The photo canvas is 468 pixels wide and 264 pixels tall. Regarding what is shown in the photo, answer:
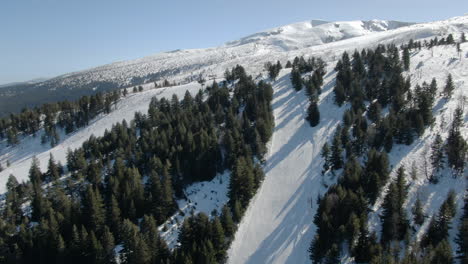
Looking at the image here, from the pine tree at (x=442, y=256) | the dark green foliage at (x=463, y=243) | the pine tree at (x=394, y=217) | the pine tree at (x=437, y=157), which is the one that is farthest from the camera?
the pine tree at (x=437, y=157)

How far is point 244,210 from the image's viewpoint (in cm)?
6844

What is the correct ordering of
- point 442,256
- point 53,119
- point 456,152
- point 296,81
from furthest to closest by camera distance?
point 53,119 < point 296,81 < point 456,152 < point 442,256

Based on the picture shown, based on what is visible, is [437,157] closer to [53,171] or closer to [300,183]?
[300,183]

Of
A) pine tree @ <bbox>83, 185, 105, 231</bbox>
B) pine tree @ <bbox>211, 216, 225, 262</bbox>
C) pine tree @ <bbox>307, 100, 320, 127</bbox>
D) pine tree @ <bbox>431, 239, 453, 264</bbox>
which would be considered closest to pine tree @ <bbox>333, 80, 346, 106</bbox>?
pine tree @ <bbox>307, 100, 320, 127</bbox>

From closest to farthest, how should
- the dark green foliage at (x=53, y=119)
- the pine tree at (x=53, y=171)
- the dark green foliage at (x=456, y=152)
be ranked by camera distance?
the dark green foliage at (x=456, y=152) < the pine tree at (x=53, y=171) < the dark green foliage at (x=53, y=119)

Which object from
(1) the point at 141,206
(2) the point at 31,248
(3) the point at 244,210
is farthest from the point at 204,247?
(2) the point at 31,248

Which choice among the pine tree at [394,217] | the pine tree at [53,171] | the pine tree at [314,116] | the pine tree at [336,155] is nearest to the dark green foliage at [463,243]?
the pine tree at [394,217]

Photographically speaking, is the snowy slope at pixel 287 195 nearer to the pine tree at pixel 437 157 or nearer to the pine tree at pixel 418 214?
the pine tree at pixel 418 214

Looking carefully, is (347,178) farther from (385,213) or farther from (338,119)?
(338,119)

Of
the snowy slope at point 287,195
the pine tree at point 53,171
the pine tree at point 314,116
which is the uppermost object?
the pine tree at point 314,116

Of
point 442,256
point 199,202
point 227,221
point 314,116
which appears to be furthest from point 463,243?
point 314,116

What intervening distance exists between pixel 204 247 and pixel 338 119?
225 feet

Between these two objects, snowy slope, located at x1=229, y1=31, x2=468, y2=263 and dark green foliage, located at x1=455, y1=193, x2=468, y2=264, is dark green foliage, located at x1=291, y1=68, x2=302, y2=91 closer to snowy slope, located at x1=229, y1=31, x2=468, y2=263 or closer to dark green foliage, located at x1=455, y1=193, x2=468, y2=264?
snowy slope, located at x1=229, y1=31, x2=468, y2=263

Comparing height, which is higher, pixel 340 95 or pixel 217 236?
pixel 340 95
